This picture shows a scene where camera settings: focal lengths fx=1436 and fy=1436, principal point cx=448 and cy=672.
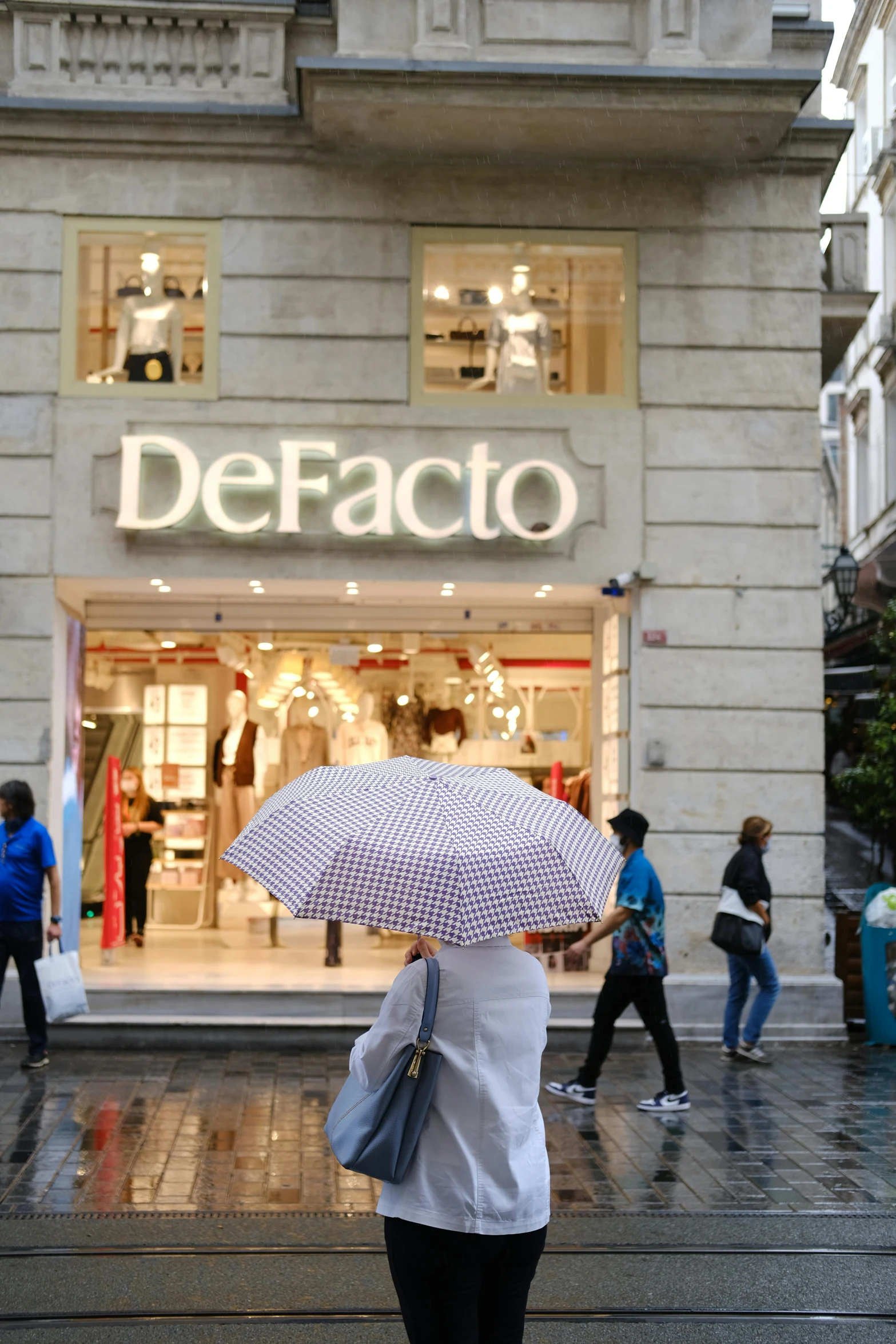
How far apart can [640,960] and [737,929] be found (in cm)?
182

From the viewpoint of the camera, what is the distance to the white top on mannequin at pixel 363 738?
14641 mm

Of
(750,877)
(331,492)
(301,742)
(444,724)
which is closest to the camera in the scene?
(750,877)

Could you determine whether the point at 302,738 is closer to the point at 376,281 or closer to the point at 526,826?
the point at 376,281

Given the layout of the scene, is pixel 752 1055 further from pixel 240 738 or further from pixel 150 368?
pixel 150 368

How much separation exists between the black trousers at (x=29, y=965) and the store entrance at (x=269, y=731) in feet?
9.25

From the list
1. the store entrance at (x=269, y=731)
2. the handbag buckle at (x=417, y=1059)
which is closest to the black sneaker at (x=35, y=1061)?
the store entrance at (x=269, y=731)

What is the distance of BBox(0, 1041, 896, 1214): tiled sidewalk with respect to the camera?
740 centimetres

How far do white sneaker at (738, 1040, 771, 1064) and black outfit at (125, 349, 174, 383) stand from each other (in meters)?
7.33

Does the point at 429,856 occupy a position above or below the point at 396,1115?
above

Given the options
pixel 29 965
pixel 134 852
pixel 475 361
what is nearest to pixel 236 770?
pixel 134 852

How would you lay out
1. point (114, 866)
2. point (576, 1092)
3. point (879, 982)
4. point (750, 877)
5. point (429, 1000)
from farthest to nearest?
point (114, 866) < point (879, 982) < point (750, 877) < point (576, 1092) < point (429, 1000)

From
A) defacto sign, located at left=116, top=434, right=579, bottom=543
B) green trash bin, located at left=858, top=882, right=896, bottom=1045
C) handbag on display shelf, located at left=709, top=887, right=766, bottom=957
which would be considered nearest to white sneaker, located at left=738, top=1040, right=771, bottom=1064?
handbag on display shelf, located at left=709, top=887, right=766, bottom=957

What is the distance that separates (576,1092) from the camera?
959 cm

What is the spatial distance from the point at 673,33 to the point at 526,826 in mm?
10068
